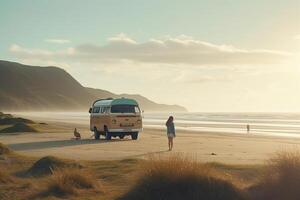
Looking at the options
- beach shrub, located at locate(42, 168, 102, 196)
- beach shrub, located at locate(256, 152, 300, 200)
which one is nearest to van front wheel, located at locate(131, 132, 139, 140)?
beach shrub, located at locate(42, 168, 102, 196)

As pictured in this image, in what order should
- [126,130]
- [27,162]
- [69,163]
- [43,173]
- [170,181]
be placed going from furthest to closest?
[126,130] → [27,162] → [69,163] → [43,173] → [170,181]

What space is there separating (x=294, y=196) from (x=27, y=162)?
38.4 feet

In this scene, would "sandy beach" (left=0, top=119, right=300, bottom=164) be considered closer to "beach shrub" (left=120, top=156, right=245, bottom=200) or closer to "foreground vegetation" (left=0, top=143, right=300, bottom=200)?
"foreground vegetation" (left=0, top=143, right=300, bottom=200)

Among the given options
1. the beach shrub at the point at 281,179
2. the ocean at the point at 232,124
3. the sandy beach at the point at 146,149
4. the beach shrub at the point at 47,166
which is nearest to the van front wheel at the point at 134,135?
the sandy beach at the point at 146,149

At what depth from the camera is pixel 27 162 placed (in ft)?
66.9

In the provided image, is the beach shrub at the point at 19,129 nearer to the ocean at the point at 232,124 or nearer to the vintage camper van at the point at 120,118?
the vintage camper van at the point at 120,118

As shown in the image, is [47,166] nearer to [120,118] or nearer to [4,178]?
[4,178]

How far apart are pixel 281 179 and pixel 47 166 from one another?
8.15 meters

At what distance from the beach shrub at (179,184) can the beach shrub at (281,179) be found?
0.75 m

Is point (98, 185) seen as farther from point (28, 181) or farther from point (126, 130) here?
point (126, 130)

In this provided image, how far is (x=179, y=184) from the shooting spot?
11562 mm

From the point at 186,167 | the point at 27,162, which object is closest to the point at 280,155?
the point at 186,167

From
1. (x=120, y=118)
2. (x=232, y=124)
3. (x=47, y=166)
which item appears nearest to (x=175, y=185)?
(x=47, y=166)

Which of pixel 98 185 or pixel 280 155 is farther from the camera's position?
pixel 98 185
